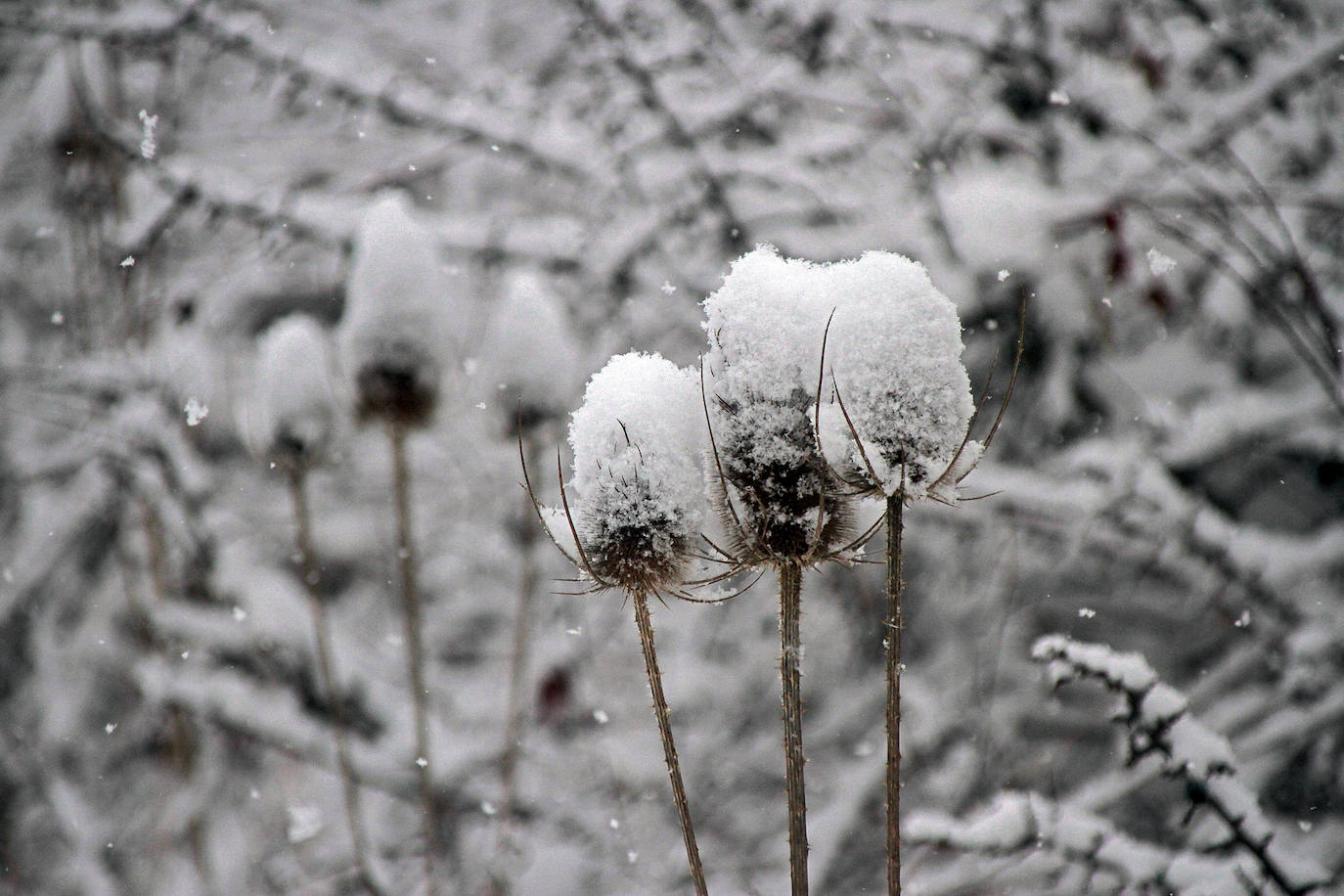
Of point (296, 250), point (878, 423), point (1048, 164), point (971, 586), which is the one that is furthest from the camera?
point (296, 250)

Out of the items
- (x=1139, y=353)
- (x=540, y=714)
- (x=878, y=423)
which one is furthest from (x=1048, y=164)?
(x=540, y=714)

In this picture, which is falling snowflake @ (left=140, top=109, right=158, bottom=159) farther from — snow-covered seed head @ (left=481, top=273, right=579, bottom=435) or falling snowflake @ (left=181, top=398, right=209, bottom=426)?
snow-covered seed head @ (left=481, top=273, right=579, bottom=435)

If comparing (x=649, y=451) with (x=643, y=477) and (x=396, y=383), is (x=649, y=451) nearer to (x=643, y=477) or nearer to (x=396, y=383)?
(x=643, y=477)

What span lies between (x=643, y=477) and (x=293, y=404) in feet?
3.77

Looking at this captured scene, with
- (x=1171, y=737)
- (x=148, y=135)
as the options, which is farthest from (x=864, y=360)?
(x=148, y=135)

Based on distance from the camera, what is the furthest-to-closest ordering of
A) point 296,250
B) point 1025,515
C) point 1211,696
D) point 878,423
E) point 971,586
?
point 296,250 → point 971,586 → point 1025,515 → point 1211,696 → point 878,423

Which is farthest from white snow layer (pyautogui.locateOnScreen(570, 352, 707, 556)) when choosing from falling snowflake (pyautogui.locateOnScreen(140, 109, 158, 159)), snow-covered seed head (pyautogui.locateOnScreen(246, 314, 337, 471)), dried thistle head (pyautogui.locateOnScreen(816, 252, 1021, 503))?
falling snowflake (pyautogui.locateOnScreen(140, 109, 158, 159))

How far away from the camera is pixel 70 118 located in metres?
2.32

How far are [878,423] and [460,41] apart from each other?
135 inches

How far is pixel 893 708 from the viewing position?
463 millimetres

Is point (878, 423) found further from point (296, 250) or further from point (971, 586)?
point (296, 250)

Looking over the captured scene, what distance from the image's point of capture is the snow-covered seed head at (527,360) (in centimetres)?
145

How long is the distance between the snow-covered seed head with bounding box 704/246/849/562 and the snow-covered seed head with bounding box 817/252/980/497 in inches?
0.8

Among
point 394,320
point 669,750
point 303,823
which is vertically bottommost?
point 303,823
